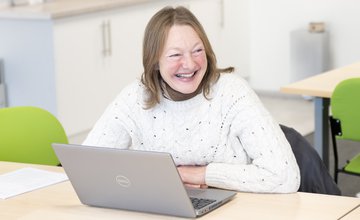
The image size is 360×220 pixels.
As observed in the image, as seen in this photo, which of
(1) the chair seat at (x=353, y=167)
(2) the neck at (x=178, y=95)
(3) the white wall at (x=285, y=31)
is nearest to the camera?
(2) the neck at (x=178, y=95)

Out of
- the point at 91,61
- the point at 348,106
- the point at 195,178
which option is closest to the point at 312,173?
the point at 195,178

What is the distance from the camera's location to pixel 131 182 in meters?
2.19

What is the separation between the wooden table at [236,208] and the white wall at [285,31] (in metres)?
4.32

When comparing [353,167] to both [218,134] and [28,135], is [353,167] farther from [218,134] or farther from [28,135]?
[28,135]

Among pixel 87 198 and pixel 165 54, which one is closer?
pixel 87 198

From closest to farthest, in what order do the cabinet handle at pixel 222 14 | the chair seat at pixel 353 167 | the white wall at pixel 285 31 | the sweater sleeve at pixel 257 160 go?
1. the sweater sleeve at pixel 257 160
2. the chair seat at pixel 353 167
3. the white wall at pixel 285 31
4. the cabinet handle at pixel 222 14

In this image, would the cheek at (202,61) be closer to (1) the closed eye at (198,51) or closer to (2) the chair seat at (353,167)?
(1) the closed eye at (198,51)

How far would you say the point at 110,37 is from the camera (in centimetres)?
569

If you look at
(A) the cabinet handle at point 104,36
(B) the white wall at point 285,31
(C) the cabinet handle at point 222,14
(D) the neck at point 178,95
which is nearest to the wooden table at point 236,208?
(D) the neck at point 178,95

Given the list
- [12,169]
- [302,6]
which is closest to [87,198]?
[12,169]

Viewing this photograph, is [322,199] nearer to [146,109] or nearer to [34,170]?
[146,109]

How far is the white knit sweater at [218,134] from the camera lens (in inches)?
95.6

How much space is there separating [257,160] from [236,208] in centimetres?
24

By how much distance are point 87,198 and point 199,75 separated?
540 mm
